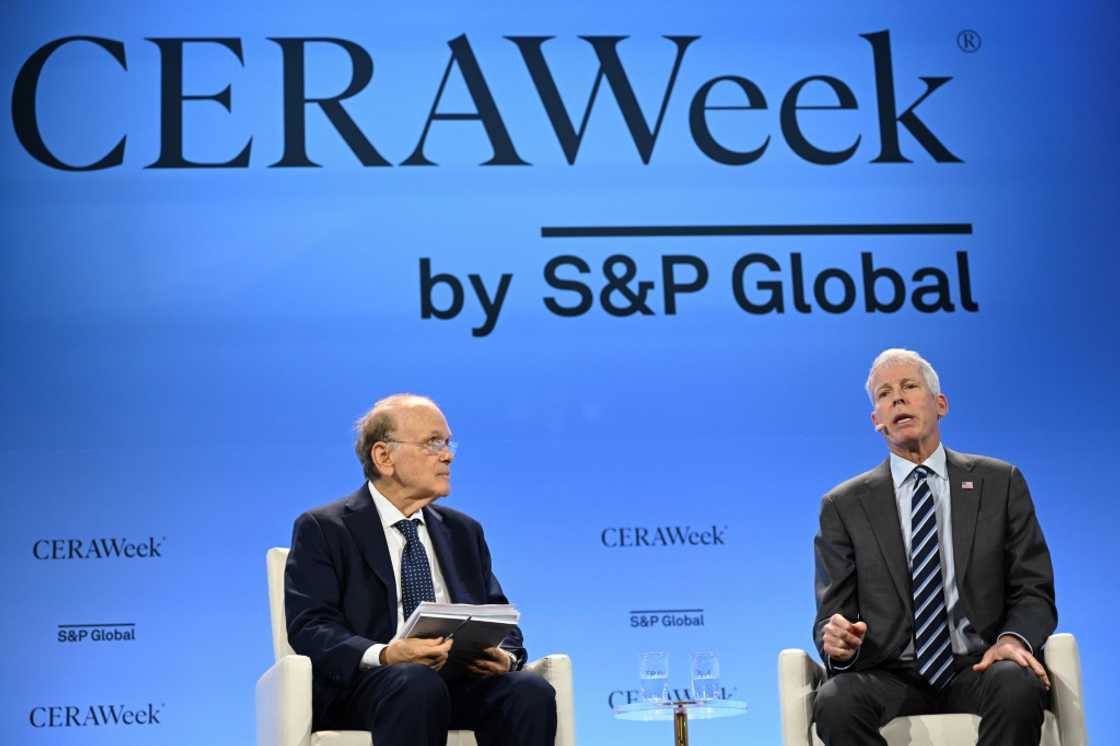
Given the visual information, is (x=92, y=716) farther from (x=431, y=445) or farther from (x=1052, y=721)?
(x=1052, y=721)

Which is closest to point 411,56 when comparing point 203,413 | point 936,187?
point 203,413

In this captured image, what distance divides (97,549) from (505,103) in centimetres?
226

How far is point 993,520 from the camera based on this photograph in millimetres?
3965

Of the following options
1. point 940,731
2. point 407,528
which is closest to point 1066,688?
point 940,731

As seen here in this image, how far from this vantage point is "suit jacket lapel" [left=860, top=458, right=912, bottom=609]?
397 centimetres

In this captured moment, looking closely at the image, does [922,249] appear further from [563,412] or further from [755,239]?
[563,412]

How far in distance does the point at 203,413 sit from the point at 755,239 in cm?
219

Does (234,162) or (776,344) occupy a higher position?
(234,162)

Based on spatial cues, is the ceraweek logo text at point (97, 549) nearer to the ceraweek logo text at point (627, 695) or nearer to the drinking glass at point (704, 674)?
the ceraweek logo text at point (627, 695)

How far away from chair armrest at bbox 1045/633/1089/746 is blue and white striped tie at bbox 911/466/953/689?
0.87ft

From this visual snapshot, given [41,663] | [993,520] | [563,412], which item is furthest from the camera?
[563,412]

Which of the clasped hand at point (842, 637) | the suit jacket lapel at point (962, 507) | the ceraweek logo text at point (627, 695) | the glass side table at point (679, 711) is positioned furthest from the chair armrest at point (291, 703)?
the ceraweek logo text at point (627, 695)

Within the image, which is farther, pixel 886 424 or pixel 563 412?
pixel 563 412

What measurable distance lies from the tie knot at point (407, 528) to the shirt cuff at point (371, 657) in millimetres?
428
